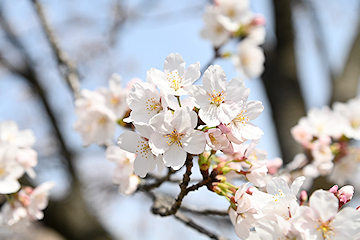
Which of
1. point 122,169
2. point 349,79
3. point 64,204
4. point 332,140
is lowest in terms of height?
point 64,204

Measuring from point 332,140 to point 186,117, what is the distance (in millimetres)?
1316

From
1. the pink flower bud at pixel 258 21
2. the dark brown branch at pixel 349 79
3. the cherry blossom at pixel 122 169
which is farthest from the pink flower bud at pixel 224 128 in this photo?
the dark brown branch at pixel 349 79

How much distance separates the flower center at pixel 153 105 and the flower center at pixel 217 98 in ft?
0.45

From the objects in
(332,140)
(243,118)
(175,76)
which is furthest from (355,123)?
(175,76)

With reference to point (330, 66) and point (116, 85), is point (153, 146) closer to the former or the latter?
point (116, 85)

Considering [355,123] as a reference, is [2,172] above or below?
above

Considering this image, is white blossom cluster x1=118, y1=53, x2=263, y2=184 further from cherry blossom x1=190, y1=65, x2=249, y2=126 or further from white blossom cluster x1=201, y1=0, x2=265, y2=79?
Answer: white blossom cluster x1=201, y1=0, x2=265, y2=79

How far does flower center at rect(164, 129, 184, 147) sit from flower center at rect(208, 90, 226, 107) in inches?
4.4

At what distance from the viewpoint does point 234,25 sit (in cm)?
173

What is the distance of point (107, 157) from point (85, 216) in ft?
6.21

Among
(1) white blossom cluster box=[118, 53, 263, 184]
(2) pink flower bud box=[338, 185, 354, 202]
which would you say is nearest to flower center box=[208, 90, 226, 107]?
(1) white blossom cluster box=[118, 53, 263, 184]

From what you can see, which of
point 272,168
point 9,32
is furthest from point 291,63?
point 9,32

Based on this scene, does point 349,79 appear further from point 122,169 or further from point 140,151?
point 140,151

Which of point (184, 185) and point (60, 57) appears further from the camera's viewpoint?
point (60, 57)
